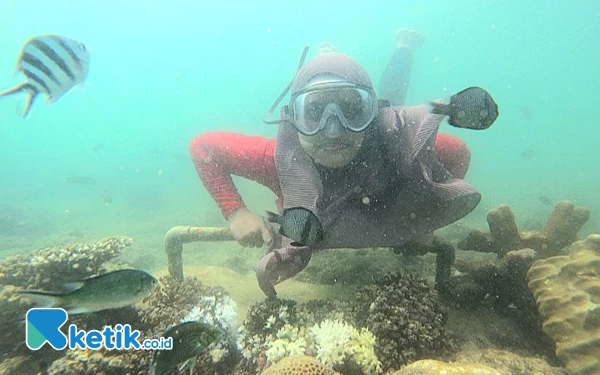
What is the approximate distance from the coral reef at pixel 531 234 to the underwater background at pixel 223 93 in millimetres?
3756

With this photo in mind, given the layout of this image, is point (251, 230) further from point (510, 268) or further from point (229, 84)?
point (229, 84)

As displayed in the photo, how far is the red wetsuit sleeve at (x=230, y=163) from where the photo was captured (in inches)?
171

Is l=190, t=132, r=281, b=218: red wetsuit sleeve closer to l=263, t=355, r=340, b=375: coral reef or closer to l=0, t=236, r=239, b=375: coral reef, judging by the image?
l=0, t=236, r=239, b=375: coral reef

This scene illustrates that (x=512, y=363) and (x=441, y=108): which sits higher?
(x=441, y=108)

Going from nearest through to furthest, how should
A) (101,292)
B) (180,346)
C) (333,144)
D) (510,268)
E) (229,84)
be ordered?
(180,346)
(101,292)
(333,144)
(510,268)
(229,84)

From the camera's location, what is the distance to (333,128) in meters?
3.43

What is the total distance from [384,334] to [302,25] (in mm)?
119940

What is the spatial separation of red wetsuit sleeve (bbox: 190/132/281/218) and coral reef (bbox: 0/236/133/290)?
2.06 metres

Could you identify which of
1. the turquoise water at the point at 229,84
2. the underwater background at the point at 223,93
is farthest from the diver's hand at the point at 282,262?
the turquoise water at the point at 229,84

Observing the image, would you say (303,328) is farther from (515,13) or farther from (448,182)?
(515,13)

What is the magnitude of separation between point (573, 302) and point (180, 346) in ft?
11.8

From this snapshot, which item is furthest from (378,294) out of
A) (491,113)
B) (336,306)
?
(491,113)

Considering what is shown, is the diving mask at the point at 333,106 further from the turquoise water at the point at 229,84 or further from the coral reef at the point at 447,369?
the turquoise water at the point at 229,84

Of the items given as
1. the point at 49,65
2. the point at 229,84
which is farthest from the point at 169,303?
the point at 229,84
